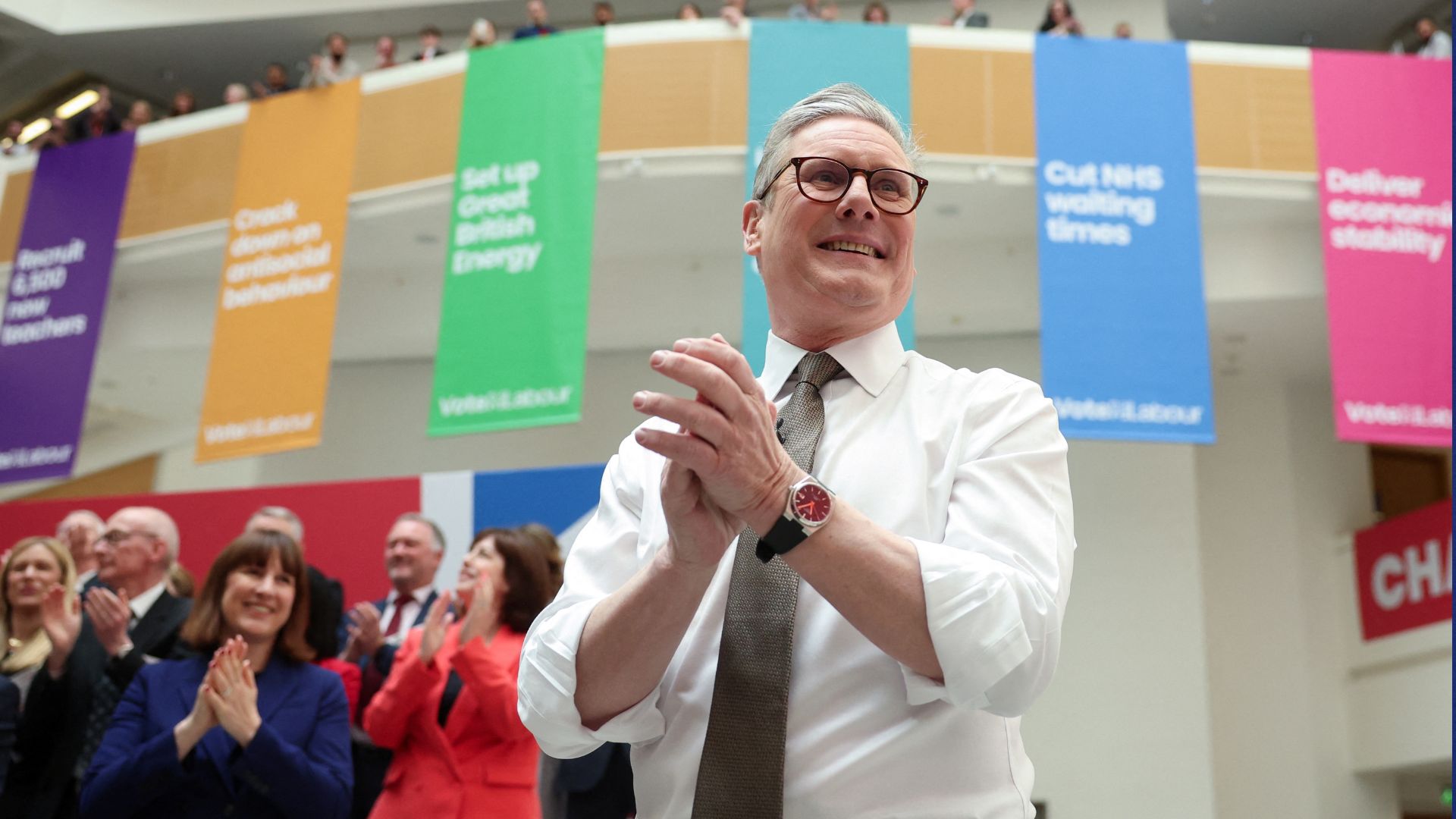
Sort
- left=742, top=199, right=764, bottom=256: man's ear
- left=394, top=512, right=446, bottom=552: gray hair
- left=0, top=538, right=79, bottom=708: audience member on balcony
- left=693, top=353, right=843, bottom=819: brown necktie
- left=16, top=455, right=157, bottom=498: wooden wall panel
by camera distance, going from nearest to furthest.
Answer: left=693, top=353, right=843, bottom=819: brown necktie, left=742, top=199, right=764, bottom=256: man's ear, left=0, top=538, right=79, bottom=708: audience member on balcony, left=394, top=512, right=446, bottom=552: gray hair, left=16, top=455, right=157, bottom=498: wooden wall panel

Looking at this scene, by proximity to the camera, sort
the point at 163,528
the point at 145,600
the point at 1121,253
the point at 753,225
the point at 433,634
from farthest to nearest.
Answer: the point at 1121,253
the point at 163,528
the point at 145,600
the point at 433,634
the point at 753,225

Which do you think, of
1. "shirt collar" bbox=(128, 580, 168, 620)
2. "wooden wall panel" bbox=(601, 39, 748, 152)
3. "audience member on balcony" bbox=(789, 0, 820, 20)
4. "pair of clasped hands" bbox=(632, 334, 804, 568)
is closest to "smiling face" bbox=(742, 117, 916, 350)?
"pair of clasped hands" bbox=(632, 334, 804, 568)

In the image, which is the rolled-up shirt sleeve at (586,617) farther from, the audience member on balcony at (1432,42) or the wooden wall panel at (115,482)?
the wooden wall panel at (115,482)

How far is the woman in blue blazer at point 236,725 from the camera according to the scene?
3371mm

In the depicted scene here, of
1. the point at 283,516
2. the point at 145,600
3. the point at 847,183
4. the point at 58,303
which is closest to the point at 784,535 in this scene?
the point at 847,183

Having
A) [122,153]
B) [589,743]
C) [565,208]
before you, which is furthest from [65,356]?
[589,743]

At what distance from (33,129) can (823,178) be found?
1709 cm

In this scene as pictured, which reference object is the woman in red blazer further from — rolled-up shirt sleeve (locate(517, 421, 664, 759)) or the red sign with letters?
the red sign with letters

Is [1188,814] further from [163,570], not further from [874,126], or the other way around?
[874,126]

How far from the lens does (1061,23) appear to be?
34.9 feet

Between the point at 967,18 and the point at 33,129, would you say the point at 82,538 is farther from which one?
the point at 33,129

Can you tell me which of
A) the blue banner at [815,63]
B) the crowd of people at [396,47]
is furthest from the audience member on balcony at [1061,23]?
the blue banner at [815,63]

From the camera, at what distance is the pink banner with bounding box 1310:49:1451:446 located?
907 centimetres

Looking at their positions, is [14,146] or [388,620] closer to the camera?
[388,620]
